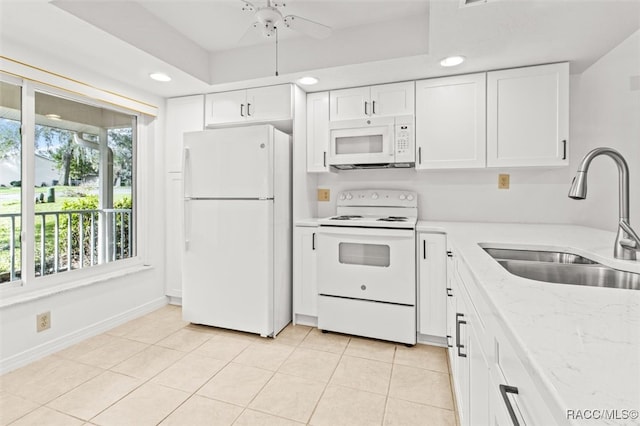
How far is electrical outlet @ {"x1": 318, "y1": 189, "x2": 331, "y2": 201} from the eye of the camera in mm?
3174

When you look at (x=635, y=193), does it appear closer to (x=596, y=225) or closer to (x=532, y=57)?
(x=596, y=225)

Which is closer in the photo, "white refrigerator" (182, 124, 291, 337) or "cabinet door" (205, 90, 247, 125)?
"white refrigerator" (182, 124, 291, 337)

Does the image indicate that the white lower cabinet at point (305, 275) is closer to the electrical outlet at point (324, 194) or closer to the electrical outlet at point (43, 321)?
the electrical outlet at point (324, 194)

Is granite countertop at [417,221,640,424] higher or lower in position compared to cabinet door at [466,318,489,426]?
higher

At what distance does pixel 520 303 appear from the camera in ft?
2.37

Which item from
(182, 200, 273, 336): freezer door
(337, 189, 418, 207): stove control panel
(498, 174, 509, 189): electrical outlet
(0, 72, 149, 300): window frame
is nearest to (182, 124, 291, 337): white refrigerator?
(182, 200, 273, 336): freezer door

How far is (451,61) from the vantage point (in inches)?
89.4

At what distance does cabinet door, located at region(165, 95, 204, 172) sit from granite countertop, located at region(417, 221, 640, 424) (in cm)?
291

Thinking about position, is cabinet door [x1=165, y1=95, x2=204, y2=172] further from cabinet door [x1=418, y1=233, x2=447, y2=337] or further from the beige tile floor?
cabinet door [x1=418, y1=233, x2=447, y2=337]

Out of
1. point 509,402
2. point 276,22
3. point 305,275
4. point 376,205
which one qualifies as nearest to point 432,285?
point 376,205

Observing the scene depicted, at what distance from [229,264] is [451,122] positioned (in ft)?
6.98

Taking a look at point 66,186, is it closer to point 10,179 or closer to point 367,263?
point 10,179

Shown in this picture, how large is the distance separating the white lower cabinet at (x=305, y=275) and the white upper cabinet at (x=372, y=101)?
3.48 ft

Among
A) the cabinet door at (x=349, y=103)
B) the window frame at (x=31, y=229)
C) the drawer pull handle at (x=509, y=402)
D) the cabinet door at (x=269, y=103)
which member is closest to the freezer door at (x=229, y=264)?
the window frame at (x=31, y=229)
